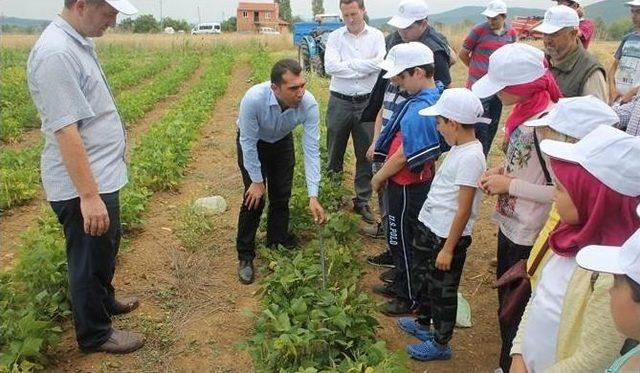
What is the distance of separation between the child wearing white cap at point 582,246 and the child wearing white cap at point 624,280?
0.20 meters

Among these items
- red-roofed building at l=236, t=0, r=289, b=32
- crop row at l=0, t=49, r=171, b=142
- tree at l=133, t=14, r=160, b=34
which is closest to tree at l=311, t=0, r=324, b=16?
Result: red-roofed building at l=236, t=0, r=289, b=32

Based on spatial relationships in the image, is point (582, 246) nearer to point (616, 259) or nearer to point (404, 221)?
point (616, 259)

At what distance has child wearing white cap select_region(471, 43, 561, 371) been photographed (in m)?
2.59

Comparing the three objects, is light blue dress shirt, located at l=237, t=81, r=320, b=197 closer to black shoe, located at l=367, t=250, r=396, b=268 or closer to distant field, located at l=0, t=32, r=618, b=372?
distant field, located at l=0, t=32, r=618, b=372

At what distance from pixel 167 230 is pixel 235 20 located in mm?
70743

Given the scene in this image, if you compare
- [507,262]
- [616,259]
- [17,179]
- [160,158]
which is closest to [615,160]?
[616,259]

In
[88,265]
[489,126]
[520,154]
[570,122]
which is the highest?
[570,122]

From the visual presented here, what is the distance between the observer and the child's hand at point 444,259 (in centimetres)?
291

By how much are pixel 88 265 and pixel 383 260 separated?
94.1 inches

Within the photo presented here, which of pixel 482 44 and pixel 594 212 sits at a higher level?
pixel 482 44

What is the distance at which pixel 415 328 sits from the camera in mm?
3492

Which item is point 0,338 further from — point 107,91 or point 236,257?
point 236,257

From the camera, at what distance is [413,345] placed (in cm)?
327

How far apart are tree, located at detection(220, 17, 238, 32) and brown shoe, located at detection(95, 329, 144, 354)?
6477 cm
